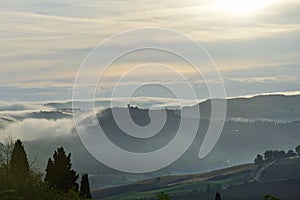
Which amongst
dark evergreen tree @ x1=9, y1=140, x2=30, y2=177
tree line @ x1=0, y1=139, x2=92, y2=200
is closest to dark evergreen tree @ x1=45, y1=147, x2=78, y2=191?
tree line @ x1=0, y1=139, x2=92, y2=200

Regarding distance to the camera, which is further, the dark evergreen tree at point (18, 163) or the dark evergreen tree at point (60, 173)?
the dark evergreen tree at point (60, 173)

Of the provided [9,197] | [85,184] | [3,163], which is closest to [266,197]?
[9,197]

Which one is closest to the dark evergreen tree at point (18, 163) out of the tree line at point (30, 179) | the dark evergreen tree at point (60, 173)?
the tree line at point (30, 179)

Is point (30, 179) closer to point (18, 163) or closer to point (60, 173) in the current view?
Answer: point (18, 163)

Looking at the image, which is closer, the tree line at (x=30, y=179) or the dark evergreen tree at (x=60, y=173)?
the tree line at (x=30, y=179)

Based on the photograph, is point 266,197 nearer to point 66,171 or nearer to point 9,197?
point 9,197

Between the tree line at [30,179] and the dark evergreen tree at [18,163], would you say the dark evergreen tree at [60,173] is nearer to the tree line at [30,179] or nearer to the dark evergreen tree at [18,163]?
the tree line at [30,179]

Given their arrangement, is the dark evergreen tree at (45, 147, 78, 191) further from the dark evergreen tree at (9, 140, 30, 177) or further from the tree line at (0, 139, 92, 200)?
the dark evergreen tree at (9, 140, 30, 177)

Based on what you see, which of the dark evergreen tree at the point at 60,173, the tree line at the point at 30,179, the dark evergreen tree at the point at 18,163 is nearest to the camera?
the tree line at the point at 30,179

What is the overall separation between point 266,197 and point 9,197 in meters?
38.3

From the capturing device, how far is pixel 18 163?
103500 millimetres

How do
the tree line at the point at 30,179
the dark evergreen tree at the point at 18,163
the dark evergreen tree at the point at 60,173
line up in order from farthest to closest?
1. the dark evergreen tree at the point at 60,173
2. the dark evergreen tree at the point at 18,163
3. the tree line at the point at 30,179

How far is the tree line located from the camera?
93812mm

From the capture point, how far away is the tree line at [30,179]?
3693 inches
